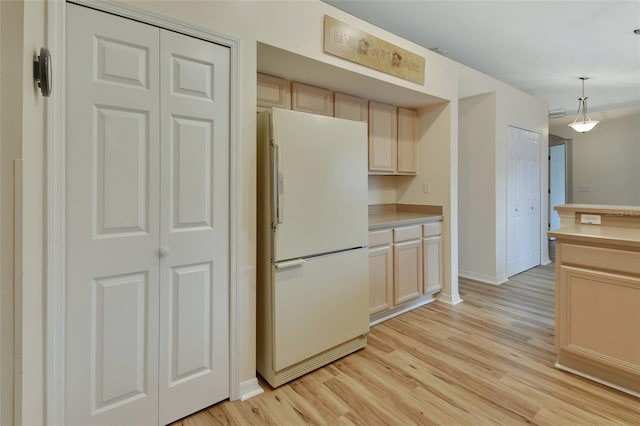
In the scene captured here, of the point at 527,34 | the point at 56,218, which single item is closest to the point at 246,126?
the point at 56,218

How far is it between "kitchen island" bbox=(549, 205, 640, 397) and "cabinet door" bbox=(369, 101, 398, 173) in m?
1.57

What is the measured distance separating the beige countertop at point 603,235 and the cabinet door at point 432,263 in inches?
45.7

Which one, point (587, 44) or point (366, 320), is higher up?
point (587, 44)

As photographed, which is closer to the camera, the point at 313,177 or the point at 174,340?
the point at 174,340

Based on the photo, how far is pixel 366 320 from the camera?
2391 mm

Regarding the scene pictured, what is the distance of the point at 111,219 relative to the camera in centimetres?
146

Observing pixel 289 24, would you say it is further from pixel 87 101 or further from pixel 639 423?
pixel 639 423

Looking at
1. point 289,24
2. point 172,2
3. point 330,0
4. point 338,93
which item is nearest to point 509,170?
point 338,93

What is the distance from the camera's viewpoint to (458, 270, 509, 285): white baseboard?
3.95 m

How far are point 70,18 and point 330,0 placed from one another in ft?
6.58

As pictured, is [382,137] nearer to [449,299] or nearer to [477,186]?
[477,186]

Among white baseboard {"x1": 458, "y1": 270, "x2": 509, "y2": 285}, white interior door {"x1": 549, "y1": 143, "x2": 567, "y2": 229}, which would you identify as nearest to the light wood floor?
white baseboard {"x1": 458, "y1": 270, "x2": 509, "y2": 285}

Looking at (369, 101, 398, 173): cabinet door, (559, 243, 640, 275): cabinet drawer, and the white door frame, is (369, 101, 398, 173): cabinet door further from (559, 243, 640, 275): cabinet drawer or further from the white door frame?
the white door frame

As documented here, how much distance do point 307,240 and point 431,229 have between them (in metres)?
1.67
